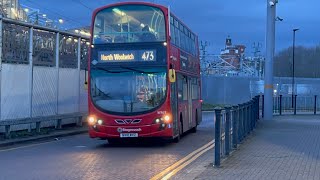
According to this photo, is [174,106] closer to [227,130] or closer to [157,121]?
[157,121]

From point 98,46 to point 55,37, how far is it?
26.9ft

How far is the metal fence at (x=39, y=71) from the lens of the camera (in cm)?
2095

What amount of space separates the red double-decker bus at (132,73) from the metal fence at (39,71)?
4.94 meters

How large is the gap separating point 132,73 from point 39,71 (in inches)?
294

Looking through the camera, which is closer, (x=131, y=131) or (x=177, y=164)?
(x=177, y=164)

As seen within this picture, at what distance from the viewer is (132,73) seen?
1731 centimetres

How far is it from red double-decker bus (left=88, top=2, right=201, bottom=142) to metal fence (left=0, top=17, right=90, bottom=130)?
16.2 feet

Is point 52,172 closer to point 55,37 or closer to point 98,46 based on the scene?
point 98,46

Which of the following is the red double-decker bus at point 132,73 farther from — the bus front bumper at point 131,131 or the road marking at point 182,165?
the road marking at point 182,165

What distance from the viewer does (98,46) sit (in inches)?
688

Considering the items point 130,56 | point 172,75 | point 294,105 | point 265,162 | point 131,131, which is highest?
point 130,56

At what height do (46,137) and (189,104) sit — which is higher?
(189,104)

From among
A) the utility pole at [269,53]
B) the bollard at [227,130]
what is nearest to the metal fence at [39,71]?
the bollard at [227,130]

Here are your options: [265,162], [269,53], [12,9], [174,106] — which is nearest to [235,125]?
A: [265,162]
